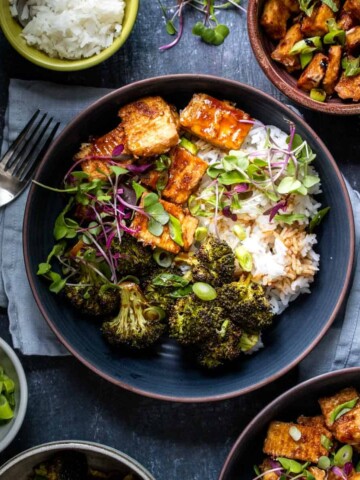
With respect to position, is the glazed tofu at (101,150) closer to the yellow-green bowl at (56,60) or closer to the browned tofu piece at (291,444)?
the yellow-green bowl at (56,60)

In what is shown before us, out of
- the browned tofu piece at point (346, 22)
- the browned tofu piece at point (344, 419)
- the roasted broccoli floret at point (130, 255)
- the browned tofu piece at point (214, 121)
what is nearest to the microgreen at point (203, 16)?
the browned tofu piece at point (214, 121)

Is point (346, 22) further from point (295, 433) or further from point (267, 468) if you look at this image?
point (267, 468)

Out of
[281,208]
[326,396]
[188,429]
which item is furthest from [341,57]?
[188,429]

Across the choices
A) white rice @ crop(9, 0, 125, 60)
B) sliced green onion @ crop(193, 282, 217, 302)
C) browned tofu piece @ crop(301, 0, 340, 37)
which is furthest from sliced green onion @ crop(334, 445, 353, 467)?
white rice @ crop(9, 0, 125, 60)

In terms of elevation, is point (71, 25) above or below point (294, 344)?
above

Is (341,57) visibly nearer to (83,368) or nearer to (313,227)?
(313,227)

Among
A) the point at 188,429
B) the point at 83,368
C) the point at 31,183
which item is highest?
the point at 31,183

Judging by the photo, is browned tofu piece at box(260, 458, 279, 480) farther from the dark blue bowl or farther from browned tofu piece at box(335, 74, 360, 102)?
browned tofu piece at box(335, 74, 360, 102)

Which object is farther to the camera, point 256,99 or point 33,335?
point 33,335
